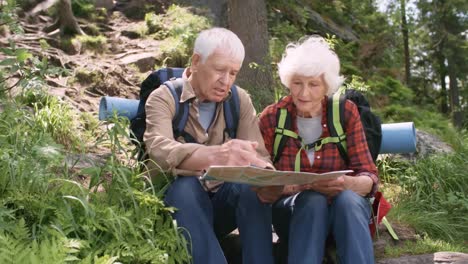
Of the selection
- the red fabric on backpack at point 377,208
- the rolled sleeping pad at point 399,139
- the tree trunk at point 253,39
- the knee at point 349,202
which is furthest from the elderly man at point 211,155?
the tree trunk at point 253,39

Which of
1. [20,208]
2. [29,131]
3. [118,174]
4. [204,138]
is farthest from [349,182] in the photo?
[29,131]

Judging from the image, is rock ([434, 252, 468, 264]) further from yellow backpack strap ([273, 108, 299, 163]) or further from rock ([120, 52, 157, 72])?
rock ([120, 52, 157, 72])

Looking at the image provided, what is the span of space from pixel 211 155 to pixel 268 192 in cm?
45

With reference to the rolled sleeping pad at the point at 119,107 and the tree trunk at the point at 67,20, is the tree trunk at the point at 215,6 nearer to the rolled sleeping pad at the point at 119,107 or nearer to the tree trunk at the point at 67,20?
the tree trunk at the point at 67,20

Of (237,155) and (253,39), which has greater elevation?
(253,39)

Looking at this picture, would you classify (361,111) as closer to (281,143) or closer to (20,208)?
(281,143)

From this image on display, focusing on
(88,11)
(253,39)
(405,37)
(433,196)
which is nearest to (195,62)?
(433,196)

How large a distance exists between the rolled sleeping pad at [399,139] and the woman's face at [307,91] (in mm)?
1133

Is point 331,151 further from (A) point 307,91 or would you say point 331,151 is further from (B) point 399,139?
(B) point 399,139

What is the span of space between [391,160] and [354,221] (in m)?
3.54

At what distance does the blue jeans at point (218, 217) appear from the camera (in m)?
3.42

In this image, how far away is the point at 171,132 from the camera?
11.8 feet

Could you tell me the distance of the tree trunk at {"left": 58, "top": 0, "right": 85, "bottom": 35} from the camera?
434 inches

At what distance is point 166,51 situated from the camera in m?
10.0
